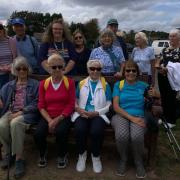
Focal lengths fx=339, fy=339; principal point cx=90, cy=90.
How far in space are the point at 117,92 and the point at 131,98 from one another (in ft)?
0.74

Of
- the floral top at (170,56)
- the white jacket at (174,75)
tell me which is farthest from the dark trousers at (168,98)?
the floral top at (170,56)

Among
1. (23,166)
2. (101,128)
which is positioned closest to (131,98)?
(101,128)

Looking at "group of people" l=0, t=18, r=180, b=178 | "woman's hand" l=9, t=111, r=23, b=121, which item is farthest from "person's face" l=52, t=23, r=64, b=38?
"woman's hand" l=9, t=111, r=23, b=121

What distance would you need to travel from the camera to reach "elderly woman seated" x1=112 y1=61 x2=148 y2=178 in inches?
181

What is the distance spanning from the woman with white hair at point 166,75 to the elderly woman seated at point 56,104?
7.27 ft

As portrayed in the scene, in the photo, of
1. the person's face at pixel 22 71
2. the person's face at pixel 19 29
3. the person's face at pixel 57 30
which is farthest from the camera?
the person's face at pixel 19 29

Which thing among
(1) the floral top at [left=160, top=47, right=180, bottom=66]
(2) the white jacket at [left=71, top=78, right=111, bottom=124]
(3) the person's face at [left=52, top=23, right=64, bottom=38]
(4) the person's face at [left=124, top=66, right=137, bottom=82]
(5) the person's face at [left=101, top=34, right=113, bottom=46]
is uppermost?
(3) the person's face at [left=52, top=23, right=64, bottom=38]

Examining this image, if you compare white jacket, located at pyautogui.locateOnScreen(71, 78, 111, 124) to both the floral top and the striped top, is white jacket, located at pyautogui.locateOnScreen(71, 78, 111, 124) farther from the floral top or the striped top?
the floral top

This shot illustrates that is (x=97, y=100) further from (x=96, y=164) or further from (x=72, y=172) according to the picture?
(x=72, y=172)

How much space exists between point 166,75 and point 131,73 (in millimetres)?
1774

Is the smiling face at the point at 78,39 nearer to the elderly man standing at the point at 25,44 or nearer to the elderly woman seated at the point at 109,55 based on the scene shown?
the elderly woman seated at the point at 109,55

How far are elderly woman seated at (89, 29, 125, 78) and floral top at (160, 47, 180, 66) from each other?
0.98 meters

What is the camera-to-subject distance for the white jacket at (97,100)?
4.91m

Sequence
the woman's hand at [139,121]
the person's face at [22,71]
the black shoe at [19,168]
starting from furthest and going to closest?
the person's face at [22,71], the woman's hand at [139,121], the black shoe at [19,168]
